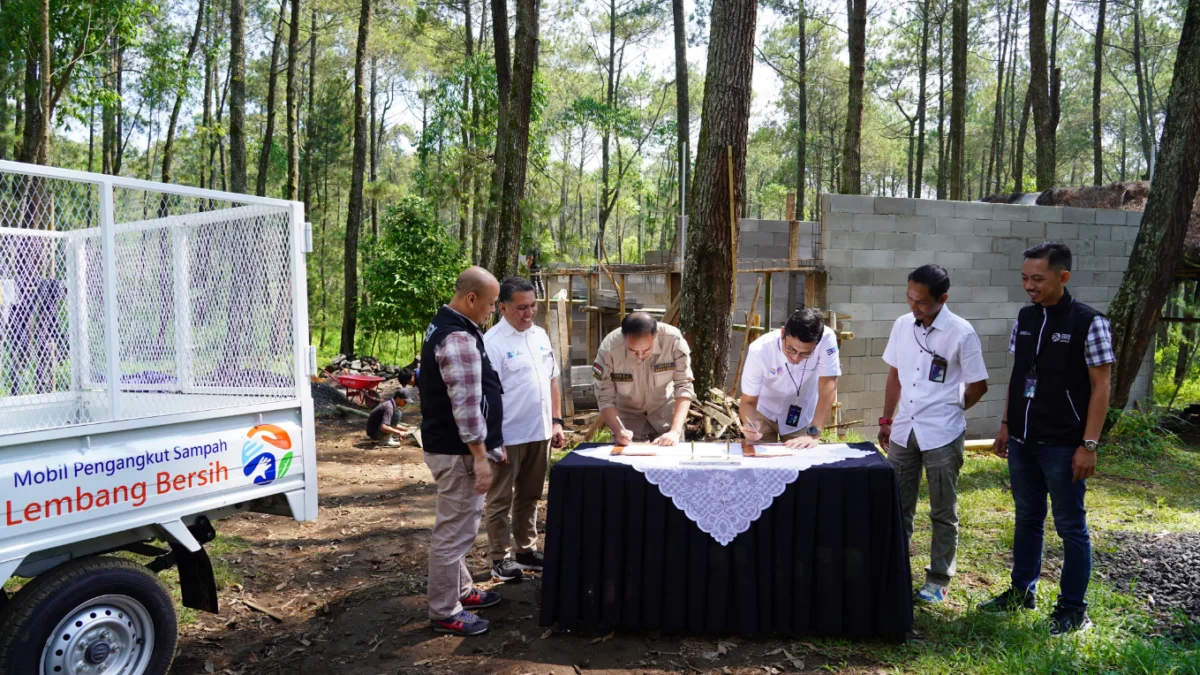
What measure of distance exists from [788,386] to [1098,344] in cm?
164

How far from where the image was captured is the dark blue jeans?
12.6 ft

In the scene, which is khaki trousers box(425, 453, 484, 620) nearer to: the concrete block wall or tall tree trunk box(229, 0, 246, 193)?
the concrete block wall

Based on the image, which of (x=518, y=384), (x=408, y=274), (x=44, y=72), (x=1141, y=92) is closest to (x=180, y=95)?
(x=408, y=274)

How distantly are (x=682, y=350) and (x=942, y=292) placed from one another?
1493 millimetres

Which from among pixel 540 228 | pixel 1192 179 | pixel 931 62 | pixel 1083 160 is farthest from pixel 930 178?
pixel 1192 179

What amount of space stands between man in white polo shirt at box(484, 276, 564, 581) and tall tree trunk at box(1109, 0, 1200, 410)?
23.5ft

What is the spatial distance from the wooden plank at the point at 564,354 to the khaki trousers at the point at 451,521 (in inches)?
222

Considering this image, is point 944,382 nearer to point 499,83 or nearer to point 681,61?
point 499,83

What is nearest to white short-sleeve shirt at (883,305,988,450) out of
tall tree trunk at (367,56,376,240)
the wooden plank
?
the wooden plank

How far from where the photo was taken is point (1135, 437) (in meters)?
9.15

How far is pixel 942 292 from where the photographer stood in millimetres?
4191

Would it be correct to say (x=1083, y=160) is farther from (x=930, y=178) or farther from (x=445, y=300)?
(x=445, y=300)

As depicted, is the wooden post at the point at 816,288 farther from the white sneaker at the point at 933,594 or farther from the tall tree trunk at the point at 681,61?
the tall tree trunk at the point at 681,61

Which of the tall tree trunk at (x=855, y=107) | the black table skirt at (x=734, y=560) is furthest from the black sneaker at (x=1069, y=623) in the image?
the tall tree trunk at (x=855, y=107)
